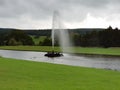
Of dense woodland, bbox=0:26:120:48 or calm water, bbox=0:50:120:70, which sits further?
dense woodland, bbox=0:26:120:48

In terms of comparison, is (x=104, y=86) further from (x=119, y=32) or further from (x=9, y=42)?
(x=9, y=42)

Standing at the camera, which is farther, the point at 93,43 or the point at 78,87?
the point at 93,43

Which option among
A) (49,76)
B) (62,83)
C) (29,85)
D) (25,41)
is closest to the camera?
(29,85)

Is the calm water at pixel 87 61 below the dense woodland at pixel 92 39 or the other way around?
below

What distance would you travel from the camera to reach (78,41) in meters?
124

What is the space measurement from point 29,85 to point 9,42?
13550cm

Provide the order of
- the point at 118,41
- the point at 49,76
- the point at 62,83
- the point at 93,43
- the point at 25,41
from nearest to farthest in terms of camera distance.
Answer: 1. the point at 62,83
2. the point at 49,76
3. the point at 118,41
4. the point at 93,43
5. the point at 25,41

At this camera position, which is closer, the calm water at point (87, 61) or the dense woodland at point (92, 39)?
the calm water at point (87, 61)

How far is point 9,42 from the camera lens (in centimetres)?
14775

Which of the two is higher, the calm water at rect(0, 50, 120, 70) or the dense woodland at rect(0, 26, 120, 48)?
the dense woodland at rect(0, 26, 120, 48)

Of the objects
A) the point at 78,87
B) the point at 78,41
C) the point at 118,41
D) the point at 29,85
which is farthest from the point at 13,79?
the point at 78,41

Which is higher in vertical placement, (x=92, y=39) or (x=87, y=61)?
(x=92, y=39)

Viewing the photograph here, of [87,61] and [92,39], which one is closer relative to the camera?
[87,61]

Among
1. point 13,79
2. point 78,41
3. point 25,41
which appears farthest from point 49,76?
point 25,41
